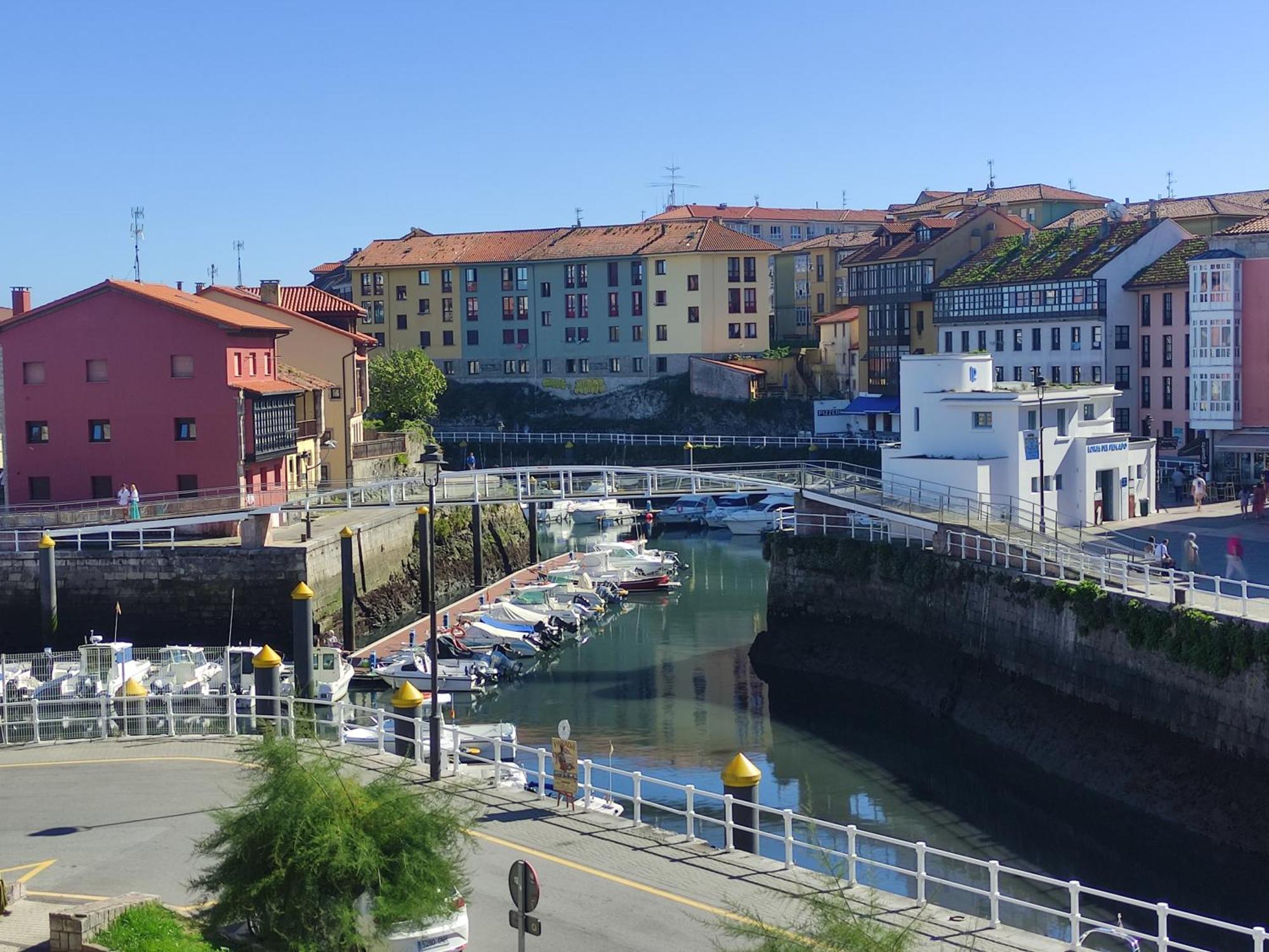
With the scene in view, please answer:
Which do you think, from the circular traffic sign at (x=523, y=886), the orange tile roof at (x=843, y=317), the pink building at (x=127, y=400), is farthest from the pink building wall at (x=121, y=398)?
the orange tile roof at (x=843, y=317)

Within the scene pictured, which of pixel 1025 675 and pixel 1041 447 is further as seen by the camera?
pixel 1041 447

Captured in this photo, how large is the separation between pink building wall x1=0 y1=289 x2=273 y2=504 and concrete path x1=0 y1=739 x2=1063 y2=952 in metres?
29.4

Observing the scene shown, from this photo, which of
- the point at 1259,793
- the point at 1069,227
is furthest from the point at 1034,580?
the point at 1069,227

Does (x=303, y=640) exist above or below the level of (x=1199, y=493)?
below

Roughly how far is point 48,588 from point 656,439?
1978 inches

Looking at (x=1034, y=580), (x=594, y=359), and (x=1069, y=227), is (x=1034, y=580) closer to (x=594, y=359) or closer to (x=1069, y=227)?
(x=1069, y=227)

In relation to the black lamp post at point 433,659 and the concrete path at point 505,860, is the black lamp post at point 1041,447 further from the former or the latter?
the concrete path at point 505,860

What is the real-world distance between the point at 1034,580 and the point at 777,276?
80.0 metres

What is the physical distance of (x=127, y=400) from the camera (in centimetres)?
5872

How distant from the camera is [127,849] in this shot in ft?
78.5

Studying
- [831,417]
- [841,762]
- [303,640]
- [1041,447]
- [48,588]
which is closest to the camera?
[303,640]

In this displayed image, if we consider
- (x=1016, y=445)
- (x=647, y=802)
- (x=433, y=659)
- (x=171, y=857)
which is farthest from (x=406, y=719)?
(x=1016, y=445)

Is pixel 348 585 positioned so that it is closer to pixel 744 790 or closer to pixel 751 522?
pixel 744 790

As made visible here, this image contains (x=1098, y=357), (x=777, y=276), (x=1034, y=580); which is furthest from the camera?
(x=777, y=276)
